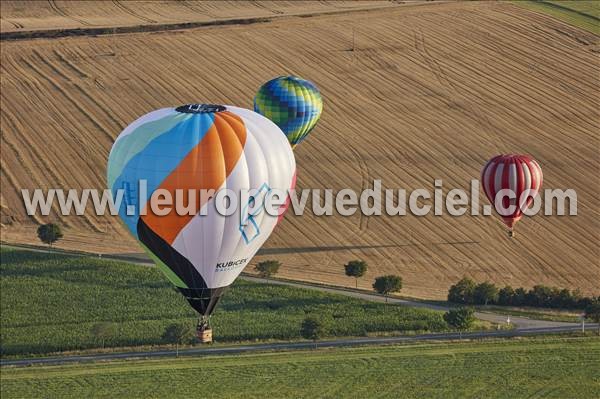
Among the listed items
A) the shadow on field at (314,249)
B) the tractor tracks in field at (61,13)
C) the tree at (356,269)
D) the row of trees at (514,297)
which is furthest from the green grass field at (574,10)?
the tree at (356,269)

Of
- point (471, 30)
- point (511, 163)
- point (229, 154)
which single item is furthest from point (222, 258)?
point (471, 30)

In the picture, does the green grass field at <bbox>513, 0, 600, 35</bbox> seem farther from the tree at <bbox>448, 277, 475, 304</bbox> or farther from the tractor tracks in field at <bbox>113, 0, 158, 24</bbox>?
the tree at <bbox>448, 277, 475, 304</bbox>

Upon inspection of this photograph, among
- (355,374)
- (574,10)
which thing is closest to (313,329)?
(355,374)

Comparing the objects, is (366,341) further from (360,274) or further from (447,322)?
(360,274)

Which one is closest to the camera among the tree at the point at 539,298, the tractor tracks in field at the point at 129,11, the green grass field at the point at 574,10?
the tree at the point at 539,298

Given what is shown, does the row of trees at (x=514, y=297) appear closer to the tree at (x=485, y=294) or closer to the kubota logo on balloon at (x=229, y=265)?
the tree at (x=485, y=294)

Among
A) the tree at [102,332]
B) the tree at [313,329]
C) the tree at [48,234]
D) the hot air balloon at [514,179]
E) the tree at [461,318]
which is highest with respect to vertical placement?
the hot air balloon at [514,179]

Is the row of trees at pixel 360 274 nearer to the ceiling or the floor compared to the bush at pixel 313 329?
nearer to the ceiling
